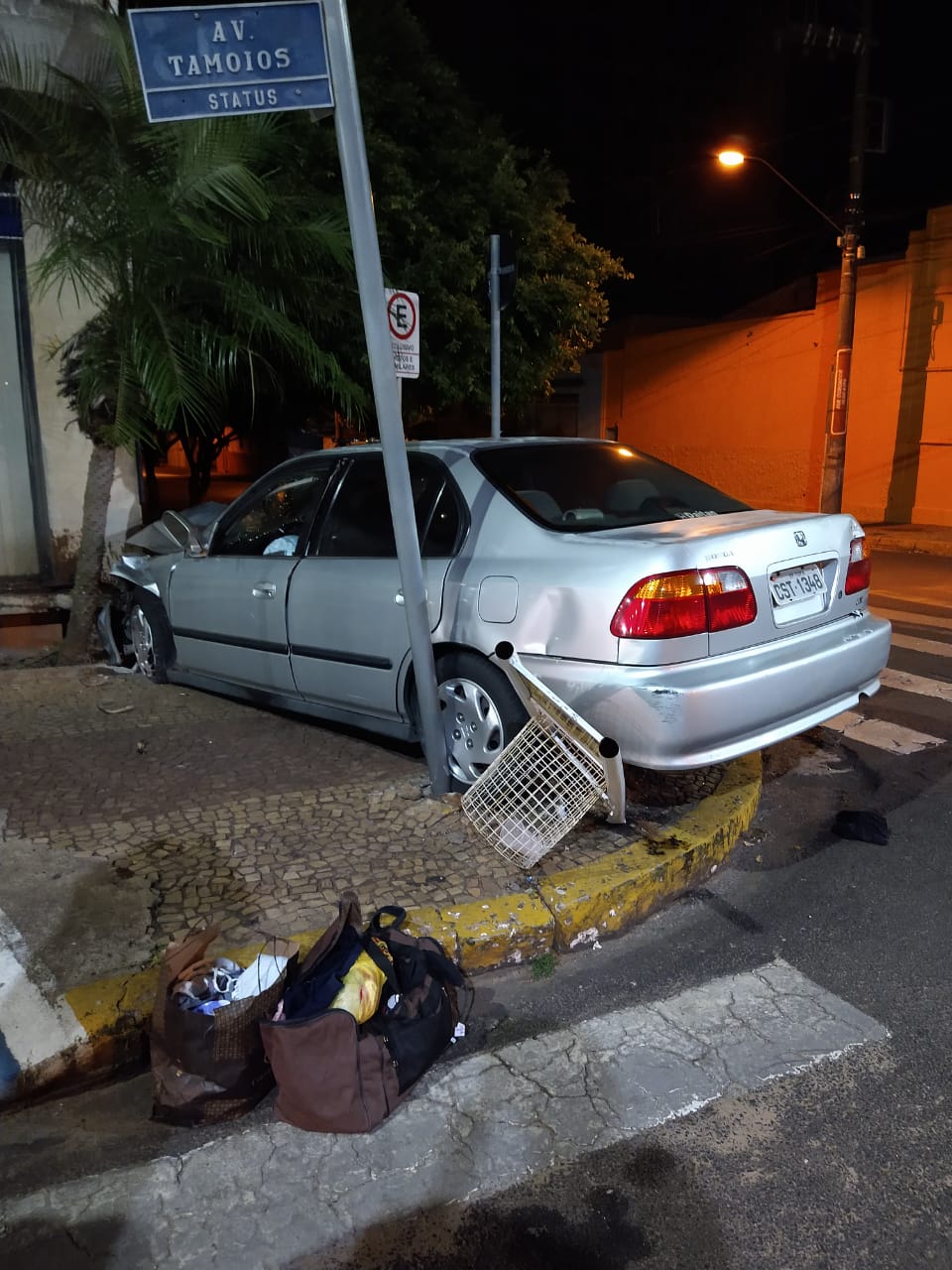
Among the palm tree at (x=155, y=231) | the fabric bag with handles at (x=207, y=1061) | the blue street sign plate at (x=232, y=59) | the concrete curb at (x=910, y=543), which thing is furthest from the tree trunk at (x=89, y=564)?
the concrete curb at (x=910, y=543)

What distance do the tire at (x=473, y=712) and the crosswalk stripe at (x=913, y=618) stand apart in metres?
6.23

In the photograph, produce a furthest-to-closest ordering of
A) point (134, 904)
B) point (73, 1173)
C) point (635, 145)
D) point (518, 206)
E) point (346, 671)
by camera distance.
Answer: point (635, 145) → point (518, 206) → point (346, 671) → point (134, 904) → point (73, 1173)

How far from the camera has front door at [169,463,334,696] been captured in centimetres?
502

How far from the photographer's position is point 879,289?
58.8 ft

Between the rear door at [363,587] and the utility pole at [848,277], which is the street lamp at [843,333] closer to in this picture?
the utility pole at [848,277]

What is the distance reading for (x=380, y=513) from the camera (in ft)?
15.2

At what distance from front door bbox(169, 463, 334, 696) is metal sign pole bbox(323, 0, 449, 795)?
1228mm

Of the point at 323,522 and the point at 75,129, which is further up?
the point at 75,129

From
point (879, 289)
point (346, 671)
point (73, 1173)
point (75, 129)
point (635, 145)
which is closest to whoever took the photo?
point (73, 1173)

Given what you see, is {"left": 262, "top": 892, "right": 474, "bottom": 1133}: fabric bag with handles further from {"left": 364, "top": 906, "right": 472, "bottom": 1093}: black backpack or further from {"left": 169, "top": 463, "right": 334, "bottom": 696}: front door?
{"left": 169, "top": 463, "right": 334, "bottom": 696}: front door

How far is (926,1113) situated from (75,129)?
6789 millimetres

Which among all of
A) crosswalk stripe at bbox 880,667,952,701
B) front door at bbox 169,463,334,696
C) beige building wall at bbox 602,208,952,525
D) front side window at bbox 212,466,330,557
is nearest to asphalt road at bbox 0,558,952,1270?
front door at bbox 169,463,334,696

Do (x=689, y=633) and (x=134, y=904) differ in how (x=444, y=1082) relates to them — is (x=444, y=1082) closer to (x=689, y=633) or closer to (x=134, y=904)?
(x=134, y=904)

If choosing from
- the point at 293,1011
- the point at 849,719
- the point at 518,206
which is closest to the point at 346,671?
the point at 293,1011
